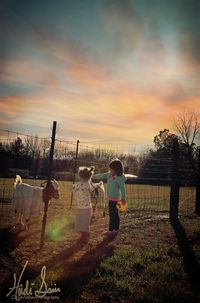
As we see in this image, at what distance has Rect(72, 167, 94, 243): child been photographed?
7871 mm

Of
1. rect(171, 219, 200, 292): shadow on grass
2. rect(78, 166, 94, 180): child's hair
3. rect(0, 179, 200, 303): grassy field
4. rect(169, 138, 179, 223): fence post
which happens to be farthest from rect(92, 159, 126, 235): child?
rect(169, 138, 179, 223): fence post

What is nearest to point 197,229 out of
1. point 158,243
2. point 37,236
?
point 158,243

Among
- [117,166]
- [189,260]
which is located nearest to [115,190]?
[117,166]

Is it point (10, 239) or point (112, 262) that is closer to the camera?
point (112, 262)

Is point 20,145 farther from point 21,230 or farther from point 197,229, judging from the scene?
point 197,229

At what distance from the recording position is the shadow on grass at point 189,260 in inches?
212

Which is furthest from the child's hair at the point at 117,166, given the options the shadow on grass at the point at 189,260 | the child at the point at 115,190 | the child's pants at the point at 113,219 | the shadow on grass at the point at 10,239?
the shadow on grass at the point at 10,239

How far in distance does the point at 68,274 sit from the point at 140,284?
1191 mm

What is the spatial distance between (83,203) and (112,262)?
89.2 inches

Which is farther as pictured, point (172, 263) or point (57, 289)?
point (172, 263)

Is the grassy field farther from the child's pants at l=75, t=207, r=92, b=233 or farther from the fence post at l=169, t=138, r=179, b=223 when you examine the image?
the fence post at l=169, t=138, r=179, b=223

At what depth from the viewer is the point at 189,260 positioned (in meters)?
6.48

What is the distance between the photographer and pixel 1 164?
866cm

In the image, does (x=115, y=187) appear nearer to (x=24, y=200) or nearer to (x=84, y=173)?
(x=84, y=173)
